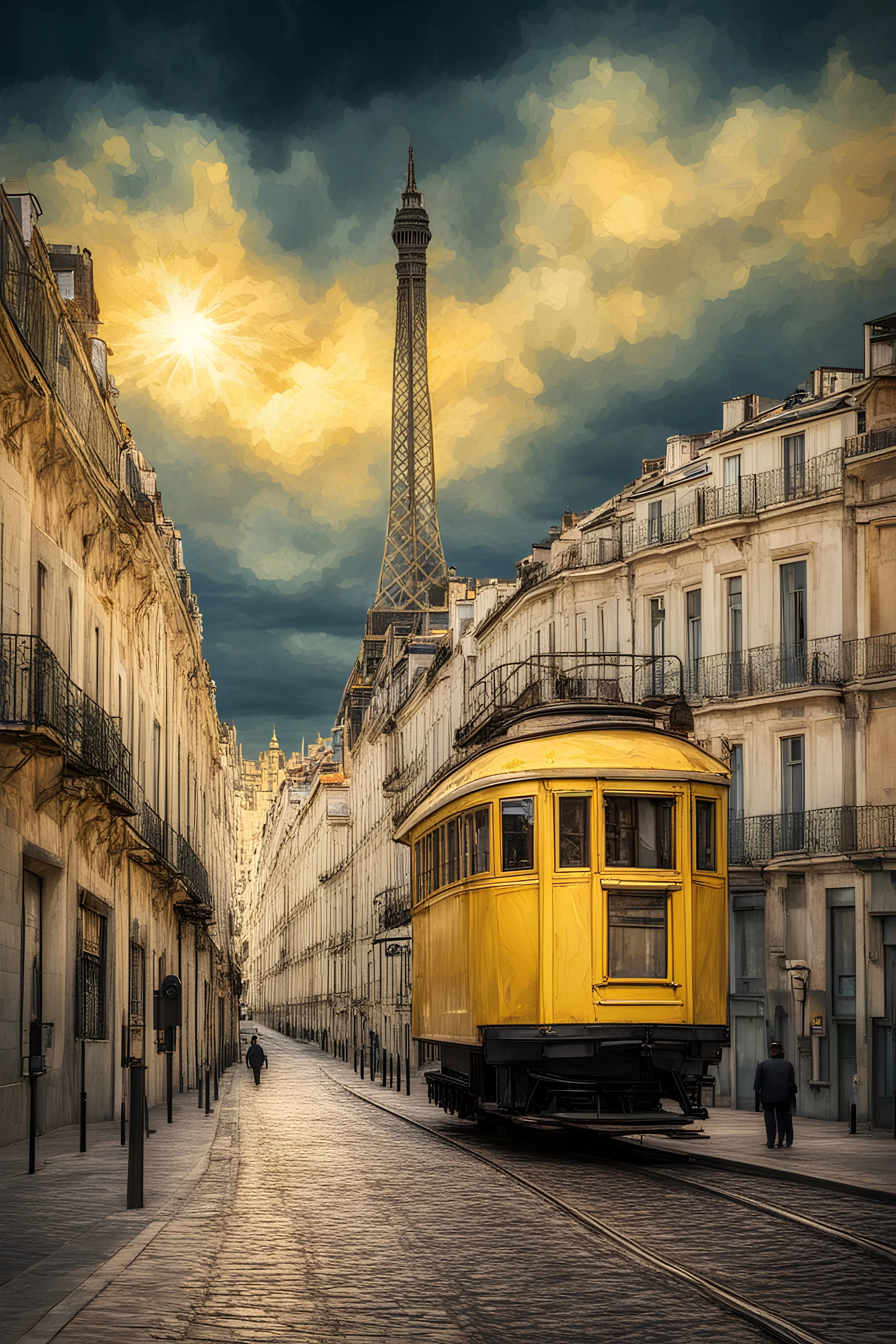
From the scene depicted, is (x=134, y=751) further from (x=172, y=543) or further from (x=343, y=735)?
(x=343, y=735)

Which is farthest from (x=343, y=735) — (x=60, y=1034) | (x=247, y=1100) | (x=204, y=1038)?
(x=60, y=1034)

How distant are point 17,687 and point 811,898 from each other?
18.4 metres

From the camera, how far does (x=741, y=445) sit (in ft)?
121

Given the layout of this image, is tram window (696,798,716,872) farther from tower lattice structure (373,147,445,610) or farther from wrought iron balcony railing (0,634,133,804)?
tower lattice structure (373,147,445,610)

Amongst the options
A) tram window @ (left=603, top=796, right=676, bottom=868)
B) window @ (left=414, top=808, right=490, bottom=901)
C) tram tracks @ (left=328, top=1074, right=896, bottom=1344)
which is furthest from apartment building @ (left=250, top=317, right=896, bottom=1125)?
tram tracks @ (left=328, top=1074, right=896, bottom=1344)

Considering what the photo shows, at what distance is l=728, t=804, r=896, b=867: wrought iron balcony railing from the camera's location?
31688 millimetres

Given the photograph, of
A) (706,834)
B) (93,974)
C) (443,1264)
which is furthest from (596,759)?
(93,974)

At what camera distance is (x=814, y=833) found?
3331 cm

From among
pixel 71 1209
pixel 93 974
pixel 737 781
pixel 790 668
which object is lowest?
pixel 71 1209

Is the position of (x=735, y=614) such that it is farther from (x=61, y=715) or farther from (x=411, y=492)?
(x=411, y=492)

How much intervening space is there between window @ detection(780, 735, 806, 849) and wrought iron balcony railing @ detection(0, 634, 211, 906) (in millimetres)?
12738

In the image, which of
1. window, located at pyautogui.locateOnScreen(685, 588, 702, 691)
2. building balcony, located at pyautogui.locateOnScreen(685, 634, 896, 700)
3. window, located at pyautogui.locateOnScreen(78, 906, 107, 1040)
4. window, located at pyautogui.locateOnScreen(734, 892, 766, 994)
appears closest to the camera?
window, located at pyautogui.locateOnScreen(78, 906, 107, 1040)

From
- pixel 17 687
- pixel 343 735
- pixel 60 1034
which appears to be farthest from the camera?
pixel 343 735

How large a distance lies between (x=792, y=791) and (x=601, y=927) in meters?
17.0
